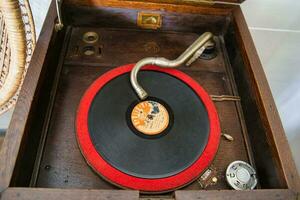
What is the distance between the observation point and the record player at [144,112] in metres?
0.65

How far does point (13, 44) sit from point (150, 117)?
1.71 ft

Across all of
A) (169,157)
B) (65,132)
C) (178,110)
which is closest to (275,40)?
(178,110)

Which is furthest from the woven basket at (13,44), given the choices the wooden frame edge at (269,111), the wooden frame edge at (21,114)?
the wooden frame edge at (269,111)

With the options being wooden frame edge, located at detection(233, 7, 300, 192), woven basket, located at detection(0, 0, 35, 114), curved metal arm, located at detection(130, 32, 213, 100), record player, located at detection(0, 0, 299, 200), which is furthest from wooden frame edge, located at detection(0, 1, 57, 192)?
wooden frame edge, located at detection(233, 7, 300, 192)

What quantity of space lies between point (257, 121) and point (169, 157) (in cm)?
28

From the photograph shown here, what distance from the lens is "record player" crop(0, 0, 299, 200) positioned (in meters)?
0.65

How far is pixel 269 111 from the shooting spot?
724 millimetres

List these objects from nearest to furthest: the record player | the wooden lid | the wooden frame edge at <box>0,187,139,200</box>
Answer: the wooden frame edge at <box>0,187,139,200</box>
the record player
the wooden lid

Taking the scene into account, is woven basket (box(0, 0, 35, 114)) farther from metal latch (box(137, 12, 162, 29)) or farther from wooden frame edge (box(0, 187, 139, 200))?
wooden frame edge (box(0, 187, 139, 200))

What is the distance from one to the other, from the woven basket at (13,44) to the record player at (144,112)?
0.11 metres

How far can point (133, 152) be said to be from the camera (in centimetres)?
70

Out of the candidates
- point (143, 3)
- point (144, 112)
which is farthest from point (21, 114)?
point (143, 3)

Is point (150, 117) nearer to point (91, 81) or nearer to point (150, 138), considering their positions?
point (150, 138)

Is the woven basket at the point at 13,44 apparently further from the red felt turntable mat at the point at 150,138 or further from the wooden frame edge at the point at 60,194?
the wooden frame edge at the point at 60,194
